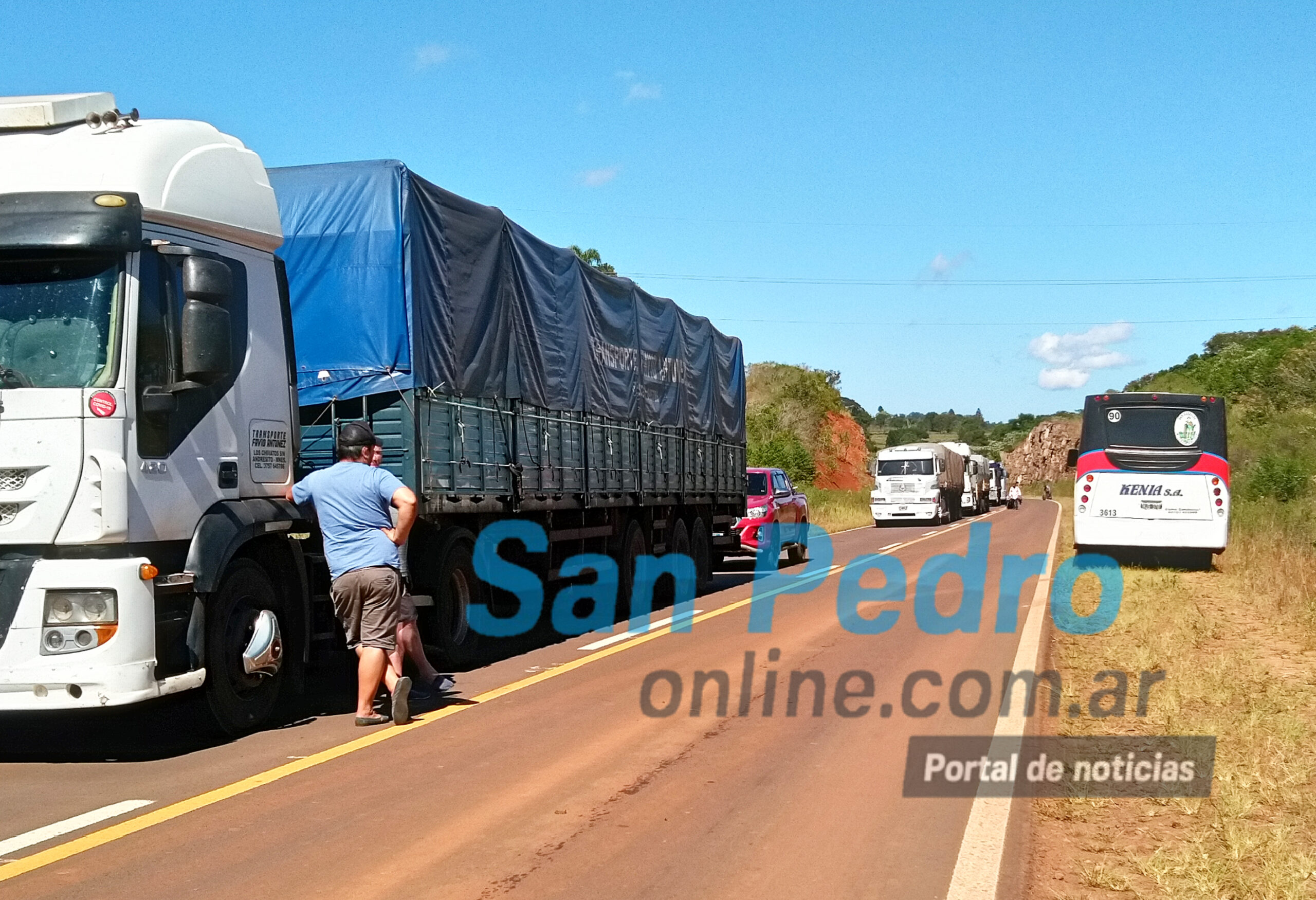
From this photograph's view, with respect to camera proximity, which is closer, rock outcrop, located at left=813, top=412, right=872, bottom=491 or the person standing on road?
the person standing on road

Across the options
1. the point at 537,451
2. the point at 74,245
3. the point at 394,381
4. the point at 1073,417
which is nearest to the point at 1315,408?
the point at 537,451

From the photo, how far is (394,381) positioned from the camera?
32.2 feet

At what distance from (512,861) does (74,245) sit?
416cm

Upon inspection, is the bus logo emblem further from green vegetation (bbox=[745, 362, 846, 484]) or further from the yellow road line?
green vegetation (bbox=[745, 362, 846, 484])

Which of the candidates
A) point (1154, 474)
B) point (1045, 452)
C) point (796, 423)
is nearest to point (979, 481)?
point (796, 423)

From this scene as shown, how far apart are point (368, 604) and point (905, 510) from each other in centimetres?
3907

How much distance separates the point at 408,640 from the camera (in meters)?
9.41

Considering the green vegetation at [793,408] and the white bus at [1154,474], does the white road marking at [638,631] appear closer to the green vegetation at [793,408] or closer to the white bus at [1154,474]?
the white bus at [1154,474]

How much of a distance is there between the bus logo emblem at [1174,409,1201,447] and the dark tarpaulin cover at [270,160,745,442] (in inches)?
413

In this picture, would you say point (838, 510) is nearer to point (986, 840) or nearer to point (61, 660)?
Answer: point (61, 660)

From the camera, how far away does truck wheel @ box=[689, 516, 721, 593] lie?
1861 cm

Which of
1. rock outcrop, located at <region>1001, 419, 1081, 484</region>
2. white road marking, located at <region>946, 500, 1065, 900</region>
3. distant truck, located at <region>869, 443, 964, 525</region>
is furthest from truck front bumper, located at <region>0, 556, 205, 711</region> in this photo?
rock outcrop, located at <region>1001, 419, 1081, 484</region>

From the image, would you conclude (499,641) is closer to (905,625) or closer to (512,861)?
(905,625)

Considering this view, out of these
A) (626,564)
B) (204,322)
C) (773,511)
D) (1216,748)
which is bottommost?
(1216,748)
